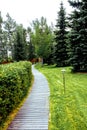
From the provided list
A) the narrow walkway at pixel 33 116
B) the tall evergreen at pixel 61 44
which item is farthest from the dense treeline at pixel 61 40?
the narrow walkway at pixel 33 116

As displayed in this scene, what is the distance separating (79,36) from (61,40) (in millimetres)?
15189

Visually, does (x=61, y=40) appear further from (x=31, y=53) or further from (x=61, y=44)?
(x=31, y=53)

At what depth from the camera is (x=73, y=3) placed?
103 feet

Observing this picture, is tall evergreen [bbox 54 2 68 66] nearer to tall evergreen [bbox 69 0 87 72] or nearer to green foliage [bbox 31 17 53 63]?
green foliage [bbox 31 17 53 63]

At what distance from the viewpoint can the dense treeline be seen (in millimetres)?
29969

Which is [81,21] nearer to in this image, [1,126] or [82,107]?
[82,107]

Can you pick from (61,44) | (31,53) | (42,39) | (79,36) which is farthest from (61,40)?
(31,53)

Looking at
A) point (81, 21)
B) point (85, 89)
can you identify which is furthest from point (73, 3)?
point (85, 89)

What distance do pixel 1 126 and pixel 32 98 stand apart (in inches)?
240

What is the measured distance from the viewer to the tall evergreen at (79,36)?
2952 centimetres

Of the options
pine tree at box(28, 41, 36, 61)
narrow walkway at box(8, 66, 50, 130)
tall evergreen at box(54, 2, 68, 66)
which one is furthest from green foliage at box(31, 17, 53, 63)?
narrow walkway at box(8, 66, 50, 130)

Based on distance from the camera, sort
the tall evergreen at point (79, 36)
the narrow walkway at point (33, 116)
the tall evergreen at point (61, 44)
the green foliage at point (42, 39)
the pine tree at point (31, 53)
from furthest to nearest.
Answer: the pine tree at point (31, 53) → the green foliage at point (42, 39) → the tall evergreen at point (61, 44) → the tall evergreen at point (79, 36) → the narrow walkway at point (33, 116)

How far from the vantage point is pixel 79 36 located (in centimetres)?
2939

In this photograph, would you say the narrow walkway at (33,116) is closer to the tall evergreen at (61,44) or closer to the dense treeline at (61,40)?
the dense treeline at (61,40)
